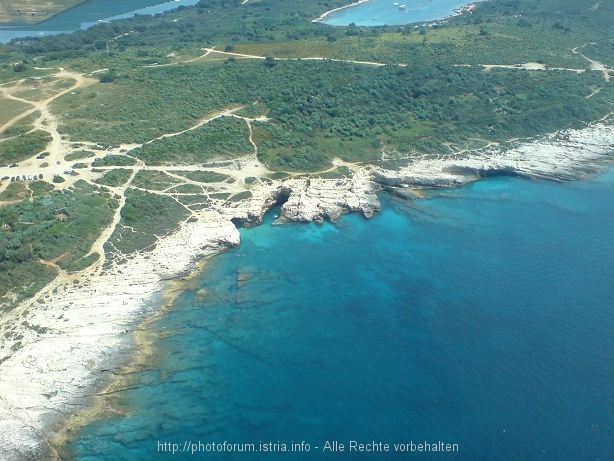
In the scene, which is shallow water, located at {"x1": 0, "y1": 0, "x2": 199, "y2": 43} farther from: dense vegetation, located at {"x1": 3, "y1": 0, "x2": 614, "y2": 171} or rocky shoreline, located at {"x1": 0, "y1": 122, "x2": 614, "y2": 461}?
rocky shoreline, located at {"x1": 0, "y1": 122, "x2": 614, "y2": 461}

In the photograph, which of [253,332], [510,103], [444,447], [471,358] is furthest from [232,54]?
[444,447]

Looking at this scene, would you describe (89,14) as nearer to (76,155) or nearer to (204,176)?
(76,155)

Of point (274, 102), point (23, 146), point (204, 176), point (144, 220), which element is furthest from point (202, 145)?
point (23, 146)

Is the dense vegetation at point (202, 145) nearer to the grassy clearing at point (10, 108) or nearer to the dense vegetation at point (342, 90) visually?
the dense vegetation at point (342, 90)

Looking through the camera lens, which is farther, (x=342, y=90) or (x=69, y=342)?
(x=342, y=90)

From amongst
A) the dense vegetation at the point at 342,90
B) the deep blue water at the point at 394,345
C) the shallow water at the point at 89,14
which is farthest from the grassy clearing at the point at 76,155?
the shallow water at the point at 89,14

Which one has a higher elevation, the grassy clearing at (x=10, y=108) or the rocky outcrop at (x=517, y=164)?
the grassy clearing at (x=10, y=108)

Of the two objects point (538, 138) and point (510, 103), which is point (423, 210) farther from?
point (510, 103)
